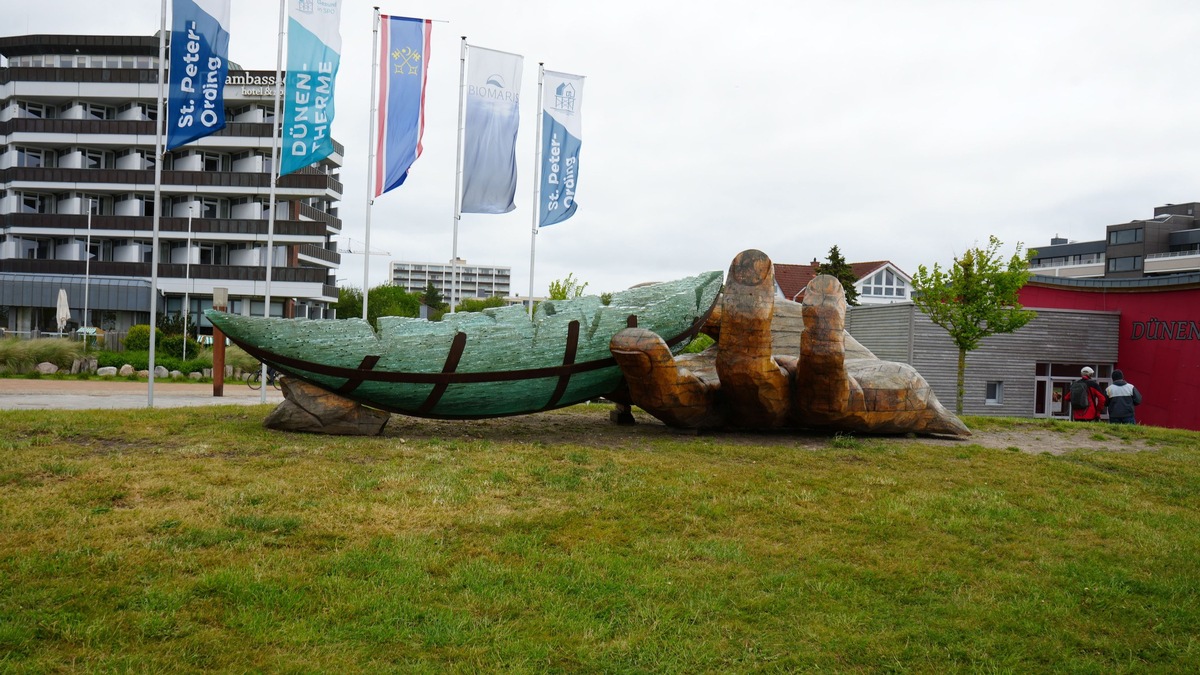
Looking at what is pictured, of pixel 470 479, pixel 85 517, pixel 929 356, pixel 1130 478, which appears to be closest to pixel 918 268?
pixel 929 356

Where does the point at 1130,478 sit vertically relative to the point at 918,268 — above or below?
below

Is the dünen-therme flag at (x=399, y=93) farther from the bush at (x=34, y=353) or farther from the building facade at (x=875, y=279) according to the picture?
the building facade at (x=875, y=279)

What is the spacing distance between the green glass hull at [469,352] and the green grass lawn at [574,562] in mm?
1152

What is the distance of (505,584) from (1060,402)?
25633 mm

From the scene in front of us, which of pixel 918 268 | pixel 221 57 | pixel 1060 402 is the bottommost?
pixel 1060 402

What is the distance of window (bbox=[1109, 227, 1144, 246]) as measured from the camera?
61.4 m

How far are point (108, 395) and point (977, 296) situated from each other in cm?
1907

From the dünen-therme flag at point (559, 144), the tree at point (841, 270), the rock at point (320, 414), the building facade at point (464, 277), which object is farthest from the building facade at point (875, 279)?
the building facade at point (464, 277)

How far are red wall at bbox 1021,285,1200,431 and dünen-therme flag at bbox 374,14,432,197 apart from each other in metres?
20.6

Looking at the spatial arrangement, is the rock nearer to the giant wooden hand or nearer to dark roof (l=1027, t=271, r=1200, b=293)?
the giant wooden hand

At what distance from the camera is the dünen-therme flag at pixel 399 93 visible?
17203 mm

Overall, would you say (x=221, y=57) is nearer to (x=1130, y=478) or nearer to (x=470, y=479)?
(x=470, y=479)

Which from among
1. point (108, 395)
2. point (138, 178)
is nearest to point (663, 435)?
point (108, 395)

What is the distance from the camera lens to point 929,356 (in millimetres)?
24250
